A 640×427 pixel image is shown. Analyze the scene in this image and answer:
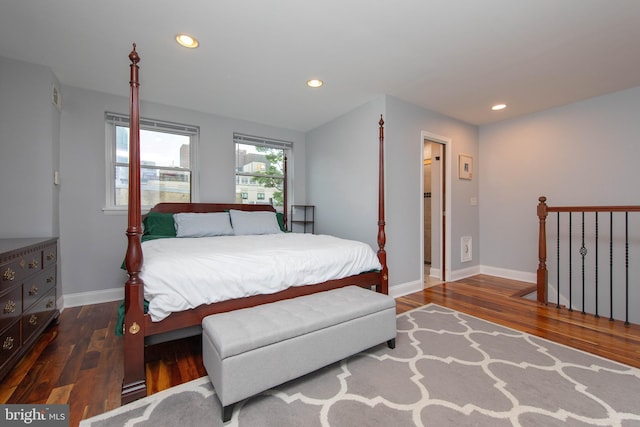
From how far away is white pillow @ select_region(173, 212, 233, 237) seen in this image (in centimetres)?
315


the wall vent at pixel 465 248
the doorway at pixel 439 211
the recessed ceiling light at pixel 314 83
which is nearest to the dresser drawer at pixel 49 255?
the recessed ceiling light at pixel 314 83

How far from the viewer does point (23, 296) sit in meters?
1.87

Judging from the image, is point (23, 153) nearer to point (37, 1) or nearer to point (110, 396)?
point (37, 1)

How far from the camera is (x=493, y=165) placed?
14.2 ft

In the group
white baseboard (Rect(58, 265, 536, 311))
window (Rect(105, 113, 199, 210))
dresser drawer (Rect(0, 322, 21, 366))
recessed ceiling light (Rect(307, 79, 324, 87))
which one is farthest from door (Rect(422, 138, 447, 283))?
dresser drawer (Rect(0, 322, 21, 366))

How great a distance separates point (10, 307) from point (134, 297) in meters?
0.86

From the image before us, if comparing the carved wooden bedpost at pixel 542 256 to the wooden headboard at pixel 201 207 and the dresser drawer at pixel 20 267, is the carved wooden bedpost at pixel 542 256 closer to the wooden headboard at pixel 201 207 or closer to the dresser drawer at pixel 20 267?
the wooden headboard at pixel 201 207

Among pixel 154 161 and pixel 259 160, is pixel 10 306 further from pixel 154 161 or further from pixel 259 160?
pixel 259 160

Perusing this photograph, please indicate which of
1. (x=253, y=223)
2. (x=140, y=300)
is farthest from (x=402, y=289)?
(x=140, y=300)

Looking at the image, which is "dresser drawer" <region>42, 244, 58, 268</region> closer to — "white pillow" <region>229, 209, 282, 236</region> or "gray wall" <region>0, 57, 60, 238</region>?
"gray wall" <region>0, 57, 60, 238</region>

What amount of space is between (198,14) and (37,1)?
1.00 meters

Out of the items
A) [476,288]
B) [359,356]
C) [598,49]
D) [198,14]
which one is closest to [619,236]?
[476,288]

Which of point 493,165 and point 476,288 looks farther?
point 493,165

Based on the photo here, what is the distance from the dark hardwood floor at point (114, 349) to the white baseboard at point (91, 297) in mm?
121
